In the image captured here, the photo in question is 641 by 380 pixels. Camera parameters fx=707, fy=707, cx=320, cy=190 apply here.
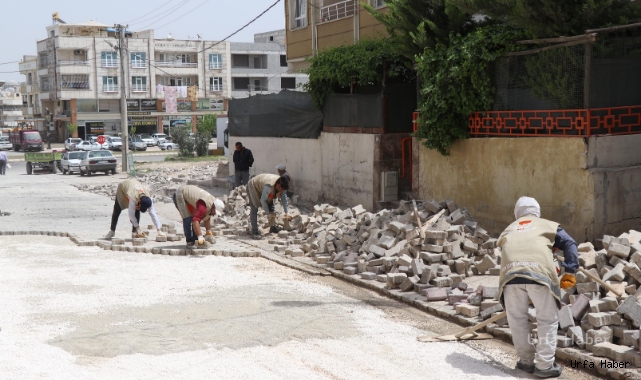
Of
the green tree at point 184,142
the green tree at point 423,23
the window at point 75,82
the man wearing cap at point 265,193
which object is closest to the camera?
the green tree at point 423,23

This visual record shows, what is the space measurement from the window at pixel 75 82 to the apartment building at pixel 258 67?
15.2 metres

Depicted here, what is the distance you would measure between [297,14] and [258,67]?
53828 mm

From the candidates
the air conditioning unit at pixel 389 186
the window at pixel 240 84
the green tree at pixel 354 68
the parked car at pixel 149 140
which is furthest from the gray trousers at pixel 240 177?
the window at pixel 240 84

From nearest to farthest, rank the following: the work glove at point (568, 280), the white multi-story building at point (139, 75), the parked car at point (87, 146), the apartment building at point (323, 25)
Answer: the work glove at point (568, 280), the apartment building at point (323, 25), the parked car at point (87, 146), the white multi-story building at point (139, 75)

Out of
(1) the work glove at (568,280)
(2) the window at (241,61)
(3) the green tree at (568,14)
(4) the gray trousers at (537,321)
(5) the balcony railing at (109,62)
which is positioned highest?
(2) the window at (241,61)

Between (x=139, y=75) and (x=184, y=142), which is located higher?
(x=139, y=75)

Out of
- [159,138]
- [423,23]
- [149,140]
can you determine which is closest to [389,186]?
[423,23]

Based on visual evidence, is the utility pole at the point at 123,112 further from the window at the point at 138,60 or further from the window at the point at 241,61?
the window at the point at 241,61

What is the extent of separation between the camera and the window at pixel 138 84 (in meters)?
70.2

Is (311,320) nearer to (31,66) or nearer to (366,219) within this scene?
(366,219)

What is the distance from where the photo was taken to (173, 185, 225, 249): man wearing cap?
465 inches

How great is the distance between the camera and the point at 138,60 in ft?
232

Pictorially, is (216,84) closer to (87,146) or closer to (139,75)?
(139,75)

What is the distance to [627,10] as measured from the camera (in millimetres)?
10500
